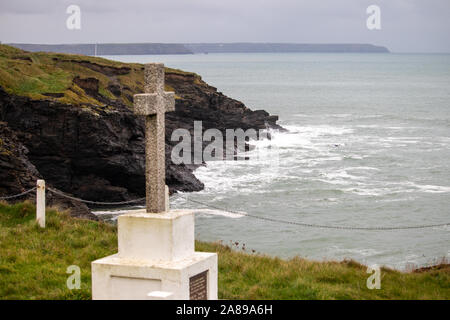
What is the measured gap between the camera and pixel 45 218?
50.6 feet

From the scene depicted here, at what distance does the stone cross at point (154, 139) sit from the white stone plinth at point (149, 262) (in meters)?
0.25

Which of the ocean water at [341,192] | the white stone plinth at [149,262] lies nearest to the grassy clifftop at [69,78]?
the ocean water at [341,192]

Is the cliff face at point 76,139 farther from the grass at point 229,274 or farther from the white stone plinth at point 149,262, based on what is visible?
the white stone plinth at point 149,262

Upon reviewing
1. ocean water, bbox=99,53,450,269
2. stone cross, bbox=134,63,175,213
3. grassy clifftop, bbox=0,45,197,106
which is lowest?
ocean water, bbox=99,53,450,269

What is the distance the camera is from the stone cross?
31.8 ft

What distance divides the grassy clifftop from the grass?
63.8 feet

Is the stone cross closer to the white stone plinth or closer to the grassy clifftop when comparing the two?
the white stone plinth

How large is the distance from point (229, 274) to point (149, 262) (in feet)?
Result: 9.94

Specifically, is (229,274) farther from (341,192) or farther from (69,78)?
(69,78)

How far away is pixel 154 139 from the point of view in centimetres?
981

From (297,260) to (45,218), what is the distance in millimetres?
5497

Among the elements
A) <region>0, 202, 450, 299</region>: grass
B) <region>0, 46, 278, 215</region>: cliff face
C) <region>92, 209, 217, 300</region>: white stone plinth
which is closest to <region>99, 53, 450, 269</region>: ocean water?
<region>0, 46, 278, 215</region>: cliff face

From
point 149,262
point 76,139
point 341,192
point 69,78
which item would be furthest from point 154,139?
point 69,78

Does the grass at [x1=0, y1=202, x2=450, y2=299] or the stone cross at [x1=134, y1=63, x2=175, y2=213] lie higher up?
the stone cross at [x1=134, y1=63, x2=175, y2=213]
